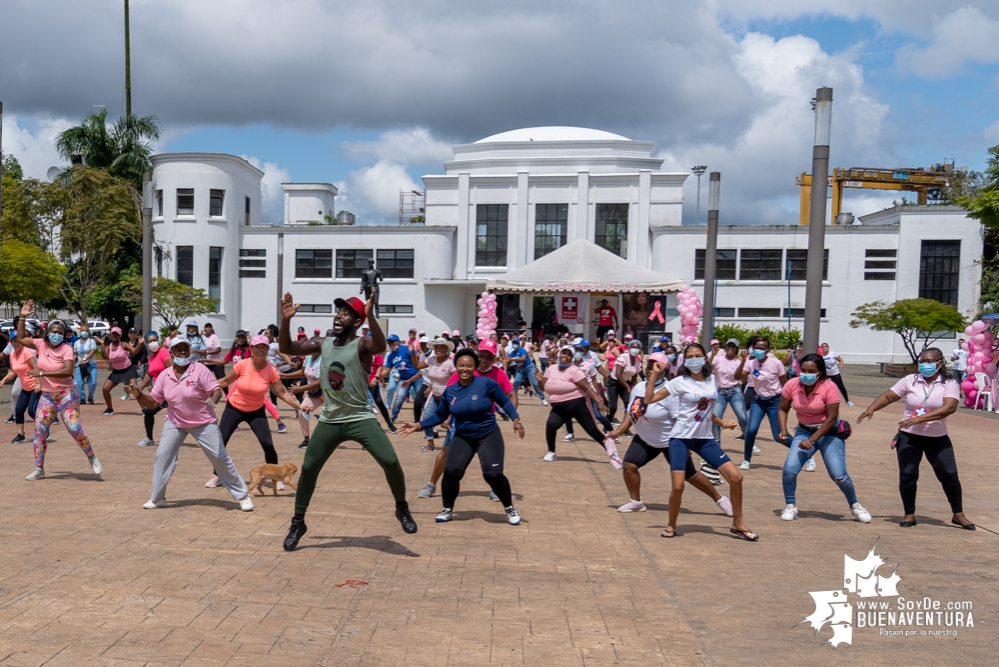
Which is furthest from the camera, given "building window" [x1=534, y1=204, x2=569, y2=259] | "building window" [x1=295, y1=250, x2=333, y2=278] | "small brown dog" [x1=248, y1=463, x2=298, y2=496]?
"building window" [x1=295, y1=250, x2=333, y2=278]

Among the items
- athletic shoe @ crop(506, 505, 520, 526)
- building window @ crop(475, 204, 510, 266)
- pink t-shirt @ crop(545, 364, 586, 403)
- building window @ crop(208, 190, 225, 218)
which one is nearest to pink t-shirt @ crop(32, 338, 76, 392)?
athletic shoe @ crop(506, 505, 520, 526)

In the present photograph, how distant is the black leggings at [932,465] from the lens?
25.2ft

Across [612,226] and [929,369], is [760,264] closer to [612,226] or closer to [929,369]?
[612,226]

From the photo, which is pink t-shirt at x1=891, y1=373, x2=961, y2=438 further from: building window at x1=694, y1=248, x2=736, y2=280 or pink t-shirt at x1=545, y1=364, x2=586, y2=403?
building window at x1=694, y1=248, x2=736, y2=280

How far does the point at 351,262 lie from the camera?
151ft

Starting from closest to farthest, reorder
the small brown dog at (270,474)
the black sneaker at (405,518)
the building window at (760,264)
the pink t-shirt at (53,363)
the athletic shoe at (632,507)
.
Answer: the black sneaker at (405,518) → the athletic shoe at (632,507) → the small brown dog at (270,474) → the pink t-shirt at (53,363) → the building window at (760,264)

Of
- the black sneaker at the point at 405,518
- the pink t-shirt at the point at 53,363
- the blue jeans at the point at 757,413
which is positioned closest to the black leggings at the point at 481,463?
the black sneaker at the point at 405,518

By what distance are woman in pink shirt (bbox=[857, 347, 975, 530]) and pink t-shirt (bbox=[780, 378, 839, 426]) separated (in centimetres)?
34

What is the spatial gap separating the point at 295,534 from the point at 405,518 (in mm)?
954

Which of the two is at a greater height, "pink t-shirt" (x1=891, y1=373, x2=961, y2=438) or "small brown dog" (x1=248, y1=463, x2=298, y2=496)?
"pink t-shirt" (x1=891, y1=373, x2=961, y2=438)

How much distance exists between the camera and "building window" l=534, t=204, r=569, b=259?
4494cm

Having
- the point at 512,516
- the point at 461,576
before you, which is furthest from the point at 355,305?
the point at 512,516

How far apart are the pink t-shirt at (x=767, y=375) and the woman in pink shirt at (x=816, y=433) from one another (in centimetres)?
335

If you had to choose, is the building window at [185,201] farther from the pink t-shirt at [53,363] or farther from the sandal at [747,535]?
the sandal at [747,535]
